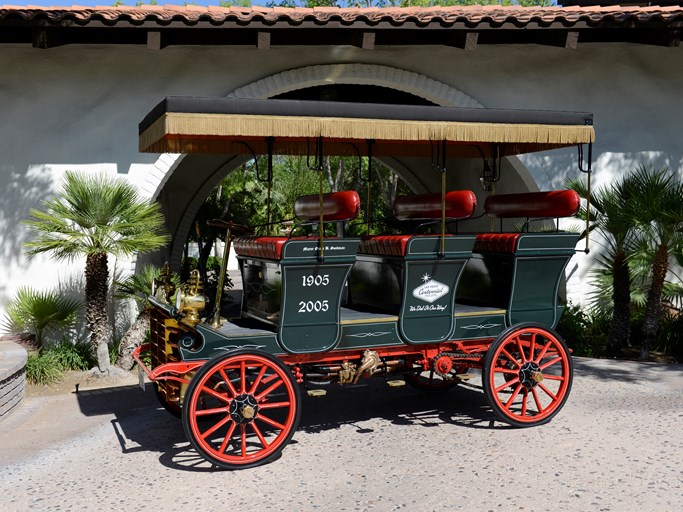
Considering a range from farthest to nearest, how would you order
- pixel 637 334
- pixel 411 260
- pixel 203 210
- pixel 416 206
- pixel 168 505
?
pixel 203 210
pixel 637 334
pixel 416 206
pixel 411 260
pixel 168 505

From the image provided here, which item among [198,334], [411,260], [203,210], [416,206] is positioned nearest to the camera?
[198,334]

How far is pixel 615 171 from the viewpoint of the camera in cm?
1012

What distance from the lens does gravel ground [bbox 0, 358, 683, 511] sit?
4457mm

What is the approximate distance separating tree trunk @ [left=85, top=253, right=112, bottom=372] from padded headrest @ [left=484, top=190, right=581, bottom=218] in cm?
416

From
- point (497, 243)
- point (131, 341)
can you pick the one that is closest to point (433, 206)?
point (497, 243)

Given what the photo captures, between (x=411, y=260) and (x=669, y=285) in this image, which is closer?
(x=411, y=260)

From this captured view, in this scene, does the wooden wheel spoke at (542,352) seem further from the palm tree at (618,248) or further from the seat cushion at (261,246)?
the palm tree at (618,248)

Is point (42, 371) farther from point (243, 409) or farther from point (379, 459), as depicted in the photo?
point (379, 459)

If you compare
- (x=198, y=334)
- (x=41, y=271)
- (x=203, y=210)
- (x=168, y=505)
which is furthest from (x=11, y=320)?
(x=203, y=210)

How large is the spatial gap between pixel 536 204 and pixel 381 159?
25.5 feet

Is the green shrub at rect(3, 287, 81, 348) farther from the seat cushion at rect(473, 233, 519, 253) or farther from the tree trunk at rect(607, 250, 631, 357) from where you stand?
the tree trunk at rect(607, 250, 631, 357)

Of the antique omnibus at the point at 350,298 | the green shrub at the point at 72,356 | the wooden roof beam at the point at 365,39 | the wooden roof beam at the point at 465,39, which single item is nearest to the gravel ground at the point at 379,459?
the antique omnibus at the point at 350,298

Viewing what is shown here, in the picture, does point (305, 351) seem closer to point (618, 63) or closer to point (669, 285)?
point (669, 285)

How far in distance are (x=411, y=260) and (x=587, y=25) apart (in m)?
5.19
